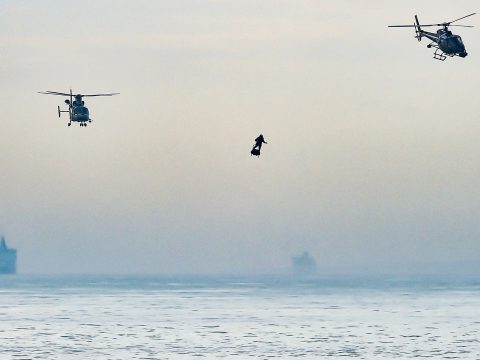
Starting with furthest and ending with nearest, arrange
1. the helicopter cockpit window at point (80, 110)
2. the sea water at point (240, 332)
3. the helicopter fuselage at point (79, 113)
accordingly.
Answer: the helicopter cockpit window at point (80, 110)
the helicopter fuselage at point (79, 113)
the sea water at point (240, 332)

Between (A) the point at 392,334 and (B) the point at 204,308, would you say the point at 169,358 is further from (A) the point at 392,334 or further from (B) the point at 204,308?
(B) the point at 204,308

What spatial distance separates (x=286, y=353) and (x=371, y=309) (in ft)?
236

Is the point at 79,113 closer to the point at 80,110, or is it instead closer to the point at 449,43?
the point at 80,110

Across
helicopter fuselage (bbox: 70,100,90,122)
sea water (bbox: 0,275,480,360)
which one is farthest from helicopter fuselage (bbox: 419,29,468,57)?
helicopter fuselage (bbox: 70,100,90,122)

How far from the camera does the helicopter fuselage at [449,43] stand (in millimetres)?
101938

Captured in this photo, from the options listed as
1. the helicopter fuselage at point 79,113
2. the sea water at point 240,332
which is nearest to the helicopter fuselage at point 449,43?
the sea water at point 240,332

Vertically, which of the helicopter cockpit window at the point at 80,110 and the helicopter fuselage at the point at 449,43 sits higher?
the helicopter cockpit window at the point at 80,110

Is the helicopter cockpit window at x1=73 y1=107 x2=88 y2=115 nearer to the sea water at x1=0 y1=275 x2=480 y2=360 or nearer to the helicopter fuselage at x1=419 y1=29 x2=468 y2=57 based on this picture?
the sea water at x1=0 y1=275 x2=480 y2=360

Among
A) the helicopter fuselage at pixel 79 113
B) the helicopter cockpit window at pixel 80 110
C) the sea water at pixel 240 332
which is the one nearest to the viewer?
the sea water at pixel 240 332

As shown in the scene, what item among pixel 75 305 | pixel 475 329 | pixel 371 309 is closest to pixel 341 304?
pixel 371 309

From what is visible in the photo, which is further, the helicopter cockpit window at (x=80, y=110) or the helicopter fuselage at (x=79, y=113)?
the helicopter cockpit window at (x=80, y=110)

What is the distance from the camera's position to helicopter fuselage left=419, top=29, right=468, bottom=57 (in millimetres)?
101938

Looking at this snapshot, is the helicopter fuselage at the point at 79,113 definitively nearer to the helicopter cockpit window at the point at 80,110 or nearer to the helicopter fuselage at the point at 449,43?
the helicopter cockpit window at the point at 80,110

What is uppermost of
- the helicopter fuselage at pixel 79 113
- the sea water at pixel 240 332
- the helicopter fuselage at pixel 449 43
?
the helicopter fuselage at pixel 79 113
